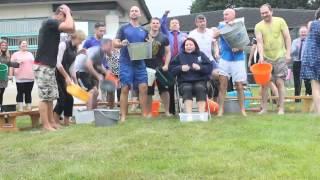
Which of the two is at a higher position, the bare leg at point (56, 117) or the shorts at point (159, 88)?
the shorts at point (159, 88)

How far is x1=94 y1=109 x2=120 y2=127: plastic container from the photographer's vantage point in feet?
29.3

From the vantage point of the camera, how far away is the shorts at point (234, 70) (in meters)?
10.2

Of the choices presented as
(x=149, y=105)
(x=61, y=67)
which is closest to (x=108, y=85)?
(x=149, y=105)

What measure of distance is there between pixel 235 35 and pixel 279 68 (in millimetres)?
1020

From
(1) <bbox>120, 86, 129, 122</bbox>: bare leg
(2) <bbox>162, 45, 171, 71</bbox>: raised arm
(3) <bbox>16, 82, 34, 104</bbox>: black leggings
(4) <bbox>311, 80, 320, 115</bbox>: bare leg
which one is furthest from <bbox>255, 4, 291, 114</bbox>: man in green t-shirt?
(3) <bbox>16, 82, 34, 104</bbox>: black leggings

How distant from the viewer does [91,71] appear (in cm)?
1027

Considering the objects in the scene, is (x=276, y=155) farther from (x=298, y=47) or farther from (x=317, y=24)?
(x=298, y=47)

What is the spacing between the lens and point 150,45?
992cm

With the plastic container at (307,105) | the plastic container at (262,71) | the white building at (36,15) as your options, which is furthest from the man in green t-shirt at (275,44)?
the white building at (36,15)

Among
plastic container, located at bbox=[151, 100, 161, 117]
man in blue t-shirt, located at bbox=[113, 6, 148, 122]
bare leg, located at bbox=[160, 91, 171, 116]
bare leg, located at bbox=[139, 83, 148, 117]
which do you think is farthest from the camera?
plastic container, located at bbox=[151, 100, 161, 117]

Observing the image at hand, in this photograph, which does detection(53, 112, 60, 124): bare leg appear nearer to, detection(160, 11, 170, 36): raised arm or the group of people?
the group of people

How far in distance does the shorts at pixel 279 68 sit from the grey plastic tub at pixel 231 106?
84 cm

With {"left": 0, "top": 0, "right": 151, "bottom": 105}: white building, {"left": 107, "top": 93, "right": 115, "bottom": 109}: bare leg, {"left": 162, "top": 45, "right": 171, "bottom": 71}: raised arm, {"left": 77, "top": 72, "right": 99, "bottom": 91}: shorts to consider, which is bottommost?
{"left": 107, "top": 93, "right": 115, "bottom": 109}: bare leg

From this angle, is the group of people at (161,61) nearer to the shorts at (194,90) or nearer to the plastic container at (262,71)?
the shorts at (194,90)
